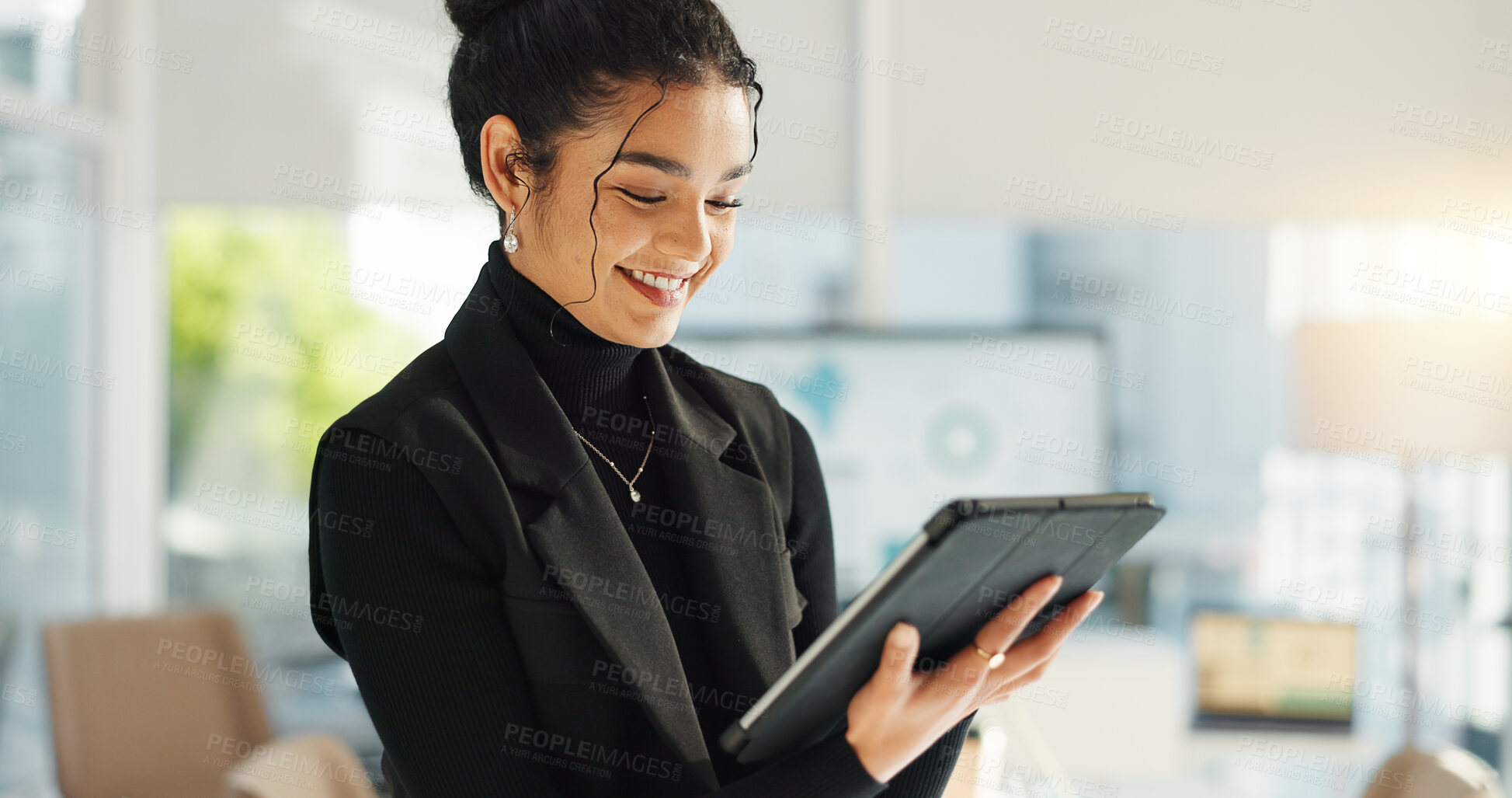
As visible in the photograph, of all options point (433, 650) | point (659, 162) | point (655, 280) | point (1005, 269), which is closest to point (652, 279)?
point (655, 280)

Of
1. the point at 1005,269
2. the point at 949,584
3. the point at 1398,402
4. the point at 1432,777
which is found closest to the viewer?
the point at 949,584

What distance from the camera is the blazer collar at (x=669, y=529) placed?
95 cm

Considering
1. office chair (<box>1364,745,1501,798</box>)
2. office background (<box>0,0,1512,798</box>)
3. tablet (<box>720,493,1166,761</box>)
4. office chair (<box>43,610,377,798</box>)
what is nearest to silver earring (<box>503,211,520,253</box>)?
tablet (<box>720,493,1166,761</box>)

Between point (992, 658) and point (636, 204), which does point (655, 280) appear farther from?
point (992, 658)

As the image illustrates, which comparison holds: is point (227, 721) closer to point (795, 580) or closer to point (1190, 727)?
point (795, 580)

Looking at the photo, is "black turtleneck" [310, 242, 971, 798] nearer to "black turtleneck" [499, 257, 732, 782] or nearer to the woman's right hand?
the woman's right hand

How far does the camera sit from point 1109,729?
3002 mm

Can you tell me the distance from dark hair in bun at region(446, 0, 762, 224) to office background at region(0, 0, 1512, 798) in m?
2.19

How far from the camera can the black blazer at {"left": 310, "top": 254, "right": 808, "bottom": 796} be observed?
918 millimetres

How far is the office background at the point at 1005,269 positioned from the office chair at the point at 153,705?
51 cm

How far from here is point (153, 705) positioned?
2.84 meters

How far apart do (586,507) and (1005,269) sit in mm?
2510

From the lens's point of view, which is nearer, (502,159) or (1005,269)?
(502,159)

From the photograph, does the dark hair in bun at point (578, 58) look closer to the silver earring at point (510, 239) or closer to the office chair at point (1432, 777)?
the silver earring at point (510, 239)
